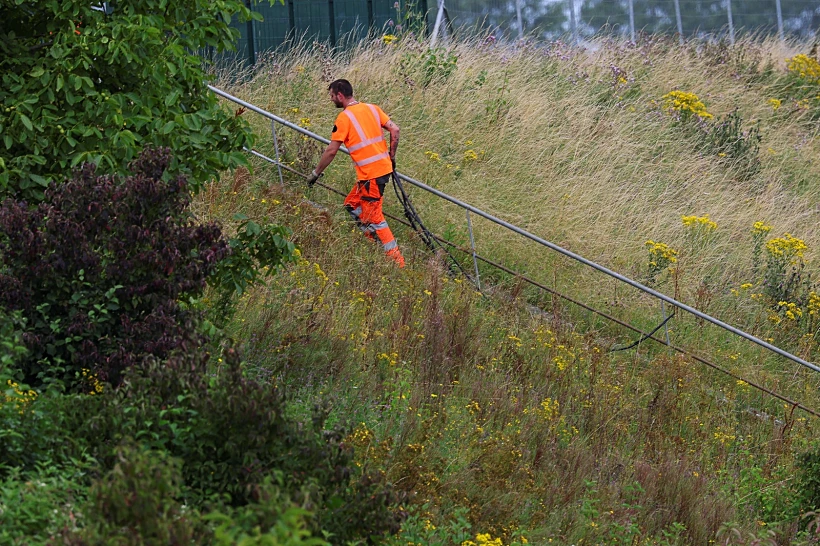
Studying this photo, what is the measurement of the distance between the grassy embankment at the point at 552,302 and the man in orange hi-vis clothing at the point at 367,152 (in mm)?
262

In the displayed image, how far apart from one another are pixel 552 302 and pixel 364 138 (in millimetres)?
2549

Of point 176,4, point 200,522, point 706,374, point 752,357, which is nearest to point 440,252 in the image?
point 706,374

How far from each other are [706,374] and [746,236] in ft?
13.8

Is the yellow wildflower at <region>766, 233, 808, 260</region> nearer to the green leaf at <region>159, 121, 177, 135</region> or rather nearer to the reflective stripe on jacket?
the reflective stripe on jacket

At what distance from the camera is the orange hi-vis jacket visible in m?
10.9

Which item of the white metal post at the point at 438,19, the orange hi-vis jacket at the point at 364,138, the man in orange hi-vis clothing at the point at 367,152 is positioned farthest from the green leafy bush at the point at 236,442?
the white metal post at the point at 438,19

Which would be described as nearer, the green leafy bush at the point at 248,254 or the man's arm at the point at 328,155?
the green leafy bush at the point at 248,254

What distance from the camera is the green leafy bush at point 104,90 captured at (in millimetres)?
6551

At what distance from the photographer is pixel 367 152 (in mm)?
10984

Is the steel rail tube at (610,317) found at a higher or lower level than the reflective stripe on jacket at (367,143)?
lower

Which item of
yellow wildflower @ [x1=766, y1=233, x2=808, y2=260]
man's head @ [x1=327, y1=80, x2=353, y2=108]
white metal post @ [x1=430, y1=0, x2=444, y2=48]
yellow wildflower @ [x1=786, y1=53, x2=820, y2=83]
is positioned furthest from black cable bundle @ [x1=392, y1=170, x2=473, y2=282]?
yellow wildflower @ [x1=786, y1=53, x2=820, y2=83]

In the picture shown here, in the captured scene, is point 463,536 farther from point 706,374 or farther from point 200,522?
point 706,374

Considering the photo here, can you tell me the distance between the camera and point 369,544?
477 centimetres

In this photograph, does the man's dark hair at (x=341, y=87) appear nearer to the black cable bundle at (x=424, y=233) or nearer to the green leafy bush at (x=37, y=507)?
the black cable bundle at (x=424, y=233)
